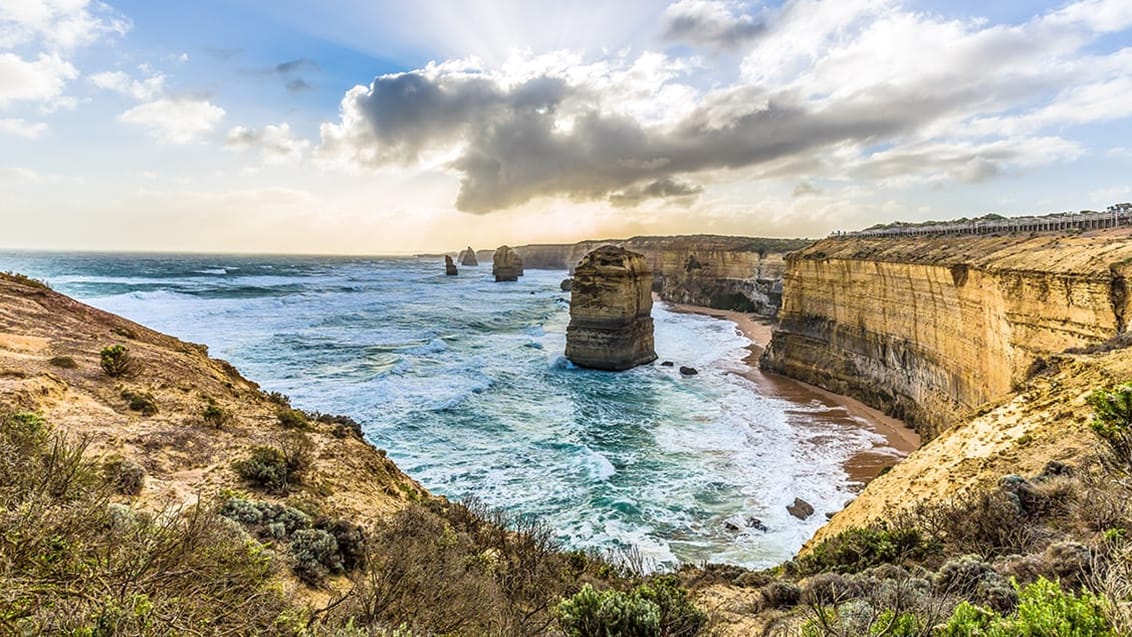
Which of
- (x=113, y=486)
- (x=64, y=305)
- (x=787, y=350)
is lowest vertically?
(x=787, y=350)

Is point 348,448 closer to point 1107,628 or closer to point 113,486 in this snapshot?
point 113,486

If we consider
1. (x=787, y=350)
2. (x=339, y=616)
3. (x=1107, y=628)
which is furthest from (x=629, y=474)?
(x=787, y=350)

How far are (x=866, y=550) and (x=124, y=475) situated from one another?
995cm

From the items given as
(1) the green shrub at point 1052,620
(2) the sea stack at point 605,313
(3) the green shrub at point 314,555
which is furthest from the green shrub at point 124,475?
(2) the sea stack at point 605,313

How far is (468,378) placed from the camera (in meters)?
25.4

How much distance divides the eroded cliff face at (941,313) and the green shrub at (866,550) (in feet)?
30.3

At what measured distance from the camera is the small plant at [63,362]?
9.52 m

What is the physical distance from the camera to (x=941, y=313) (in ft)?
61.2

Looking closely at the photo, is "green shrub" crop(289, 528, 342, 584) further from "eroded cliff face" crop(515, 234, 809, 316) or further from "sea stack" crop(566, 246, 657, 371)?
"eroded cliff face" crop(515, 234, 809, 316)

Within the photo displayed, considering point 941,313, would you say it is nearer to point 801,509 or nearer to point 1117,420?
point 801,509

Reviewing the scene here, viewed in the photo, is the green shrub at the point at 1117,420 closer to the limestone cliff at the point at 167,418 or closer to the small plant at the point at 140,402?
the limestone cliff at the point at 167,418

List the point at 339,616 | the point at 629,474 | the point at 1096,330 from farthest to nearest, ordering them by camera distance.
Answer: the point at 629,474, the point at 1096,330, the point at 339,616

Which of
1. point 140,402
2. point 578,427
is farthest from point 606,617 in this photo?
point 578,427

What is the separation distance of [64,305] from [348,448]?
11.5m
